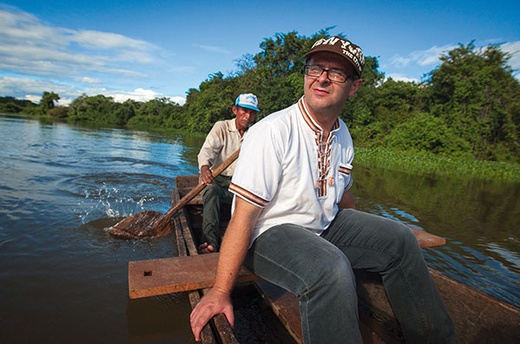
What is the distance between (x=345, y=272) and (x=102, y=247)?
137 inches

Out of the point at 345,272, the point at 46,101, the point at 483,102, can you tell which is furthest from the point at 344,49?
the point at 46,101

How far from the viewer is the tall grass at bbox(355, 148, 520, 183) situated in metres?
16.0

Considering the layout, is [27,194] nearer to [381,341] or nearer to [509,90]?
[381,341]

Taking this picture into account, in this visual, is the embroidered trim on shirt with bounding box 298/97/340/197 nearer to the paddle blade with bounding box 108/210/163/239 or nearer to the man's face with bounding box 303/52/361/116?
the man's face with bounding box 303/52/361/116

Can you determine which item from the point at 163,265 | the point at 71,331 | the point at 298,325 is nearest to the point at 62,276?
the point at 71,331

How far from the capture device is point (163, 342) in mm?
2201

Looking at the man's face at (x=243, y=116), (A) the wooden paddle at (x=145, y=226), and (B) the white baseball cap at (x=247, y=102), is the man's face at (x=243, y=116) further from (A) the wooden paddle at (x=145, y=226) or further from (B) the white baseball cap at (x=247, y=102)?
(A) the wooden paddle at (x=145, y=226)

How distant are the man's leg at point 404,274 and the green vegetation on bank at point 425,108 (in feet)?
54.0

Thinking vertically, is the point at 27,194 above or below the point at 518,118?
below

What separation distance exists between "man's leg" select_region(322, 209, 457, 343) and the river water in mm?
1522

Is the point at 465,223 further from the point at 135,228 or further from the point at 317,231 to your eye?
the point at 135,228

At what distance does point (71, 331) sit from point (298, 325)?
1738 millimetres

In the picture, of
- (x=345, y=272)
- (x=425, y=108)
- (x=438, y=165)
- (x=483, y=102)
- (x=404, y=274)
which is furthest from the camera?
(x=425, y=108)

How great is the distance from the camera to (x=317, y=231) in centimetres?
164
